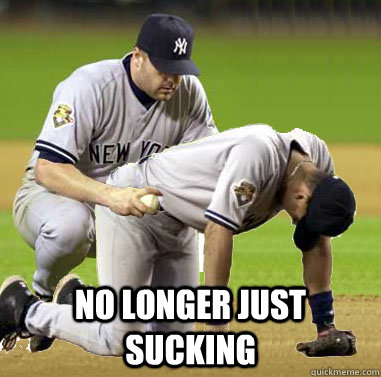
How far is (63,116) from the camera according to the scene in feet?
19.6

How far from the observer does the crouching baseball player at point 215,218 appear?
513 cm

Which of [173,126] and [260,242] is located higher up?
[173,126]

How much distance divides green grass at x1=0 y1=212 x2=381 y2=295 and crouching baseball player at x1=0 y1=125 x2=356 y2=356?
1895 millimetres

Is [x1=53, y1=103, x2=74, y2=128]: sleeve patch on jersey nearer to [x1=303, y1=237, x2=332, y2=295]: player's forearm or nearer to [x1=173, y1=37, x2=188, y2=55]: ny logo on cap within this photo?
[x1=173, y1=37, x2=188, y2=55]: ny logo on cap


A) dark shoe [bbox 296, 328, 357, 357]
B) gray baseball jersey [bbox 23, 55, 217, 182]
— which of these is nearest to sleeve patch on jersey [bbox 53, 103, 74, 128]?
gray baseball jersey [bbox 23, 55, 217, 182]

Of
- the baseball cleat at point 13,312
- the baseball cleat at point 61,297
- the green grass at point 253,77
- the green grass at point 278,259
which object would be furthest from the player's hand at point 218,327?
the green grass at point 253,77

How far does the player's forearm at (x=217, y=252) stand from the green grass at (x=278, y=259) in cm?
246

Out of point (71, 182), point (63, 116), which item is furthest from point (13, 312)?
point (63, 116)

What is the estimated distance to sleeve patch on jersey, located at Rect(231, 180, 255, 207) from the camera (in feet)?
16.7

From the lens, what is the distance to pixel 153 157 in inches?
226

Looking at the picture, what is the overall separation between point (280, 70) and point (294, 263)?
16.0m

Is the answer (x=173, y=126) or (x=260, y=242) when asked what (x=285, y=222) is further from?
(x=173, y=126)

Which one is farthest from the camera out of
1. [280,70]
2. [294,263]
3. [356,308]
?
[280,70]

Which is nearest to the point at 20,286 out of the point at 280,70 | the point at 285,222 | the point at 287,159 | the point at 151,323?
the point at 151,323
